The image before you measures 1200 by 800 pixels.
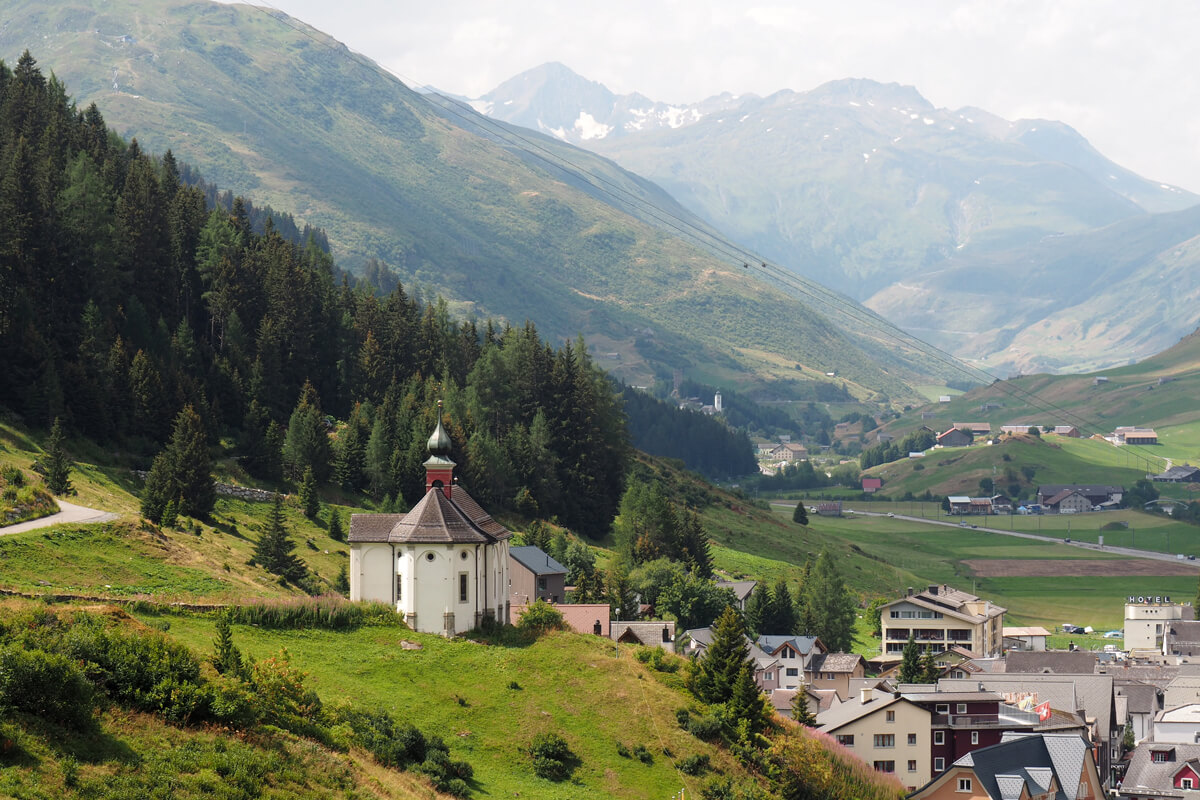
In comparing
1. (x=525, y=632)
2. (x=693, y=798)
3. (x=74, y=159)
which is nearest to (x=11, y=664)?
(x=693, y=798)

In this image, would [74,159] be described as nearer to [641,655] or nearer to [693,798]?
[641,655]

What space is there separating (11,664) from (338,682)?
1765cm

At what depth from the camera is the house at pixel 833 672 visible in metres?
99.0

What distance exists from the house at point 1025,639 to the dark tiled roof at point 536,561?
2134 inches

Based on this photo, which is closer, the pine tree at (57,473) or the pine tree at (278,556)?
the pine tree at (57,473)

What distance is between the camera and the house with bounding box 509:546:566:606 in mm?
91812

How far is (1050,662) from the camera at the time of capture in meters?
110

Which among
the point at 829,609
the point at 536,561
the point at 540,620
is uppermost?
the point at 540,620

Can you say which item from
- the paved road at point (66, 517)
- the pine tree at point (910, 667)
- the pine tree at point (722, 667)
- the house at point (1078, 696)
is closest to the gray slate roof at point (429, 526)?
the pine tree at point (722, 667)

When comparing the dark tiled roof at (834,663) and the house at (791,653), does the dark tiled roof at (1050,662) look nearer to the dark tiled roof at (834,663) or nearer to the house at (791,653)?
the dark tiled roof at (834,663)

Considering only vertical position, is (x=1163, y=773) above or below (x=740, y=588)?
below

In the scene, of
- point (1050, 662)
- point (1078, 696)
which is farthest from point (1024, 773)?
point (1050, 662)

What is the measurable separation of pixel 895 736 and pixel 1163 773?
1757 cm

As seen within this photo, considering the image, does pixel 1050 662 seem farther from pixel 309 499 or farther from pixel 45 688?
pixel 45 688
